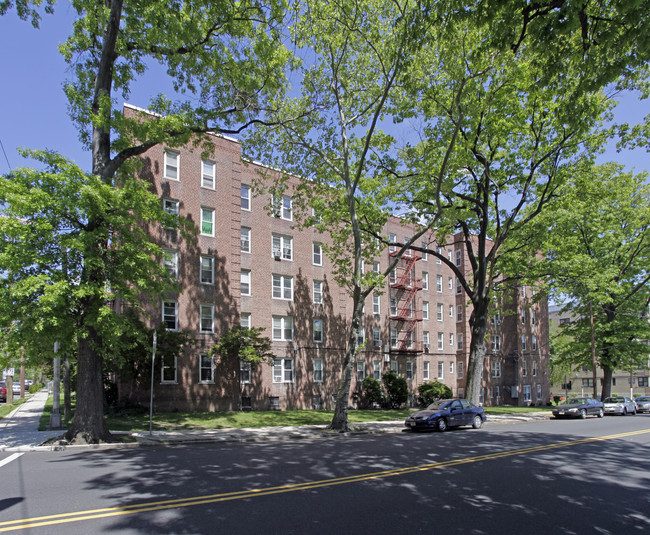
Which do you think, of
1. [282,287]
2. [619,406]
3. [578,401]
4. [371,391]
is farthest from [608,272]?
[282,287]

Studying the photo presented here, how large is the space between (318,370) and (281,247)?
8.74m

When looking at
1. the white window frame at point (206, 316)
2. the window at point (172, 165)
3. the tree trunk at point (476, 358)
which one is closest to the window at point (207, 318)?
the white window frame at point (206, 316)

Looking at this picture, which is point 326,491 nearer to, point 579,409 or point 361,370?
point 579,409

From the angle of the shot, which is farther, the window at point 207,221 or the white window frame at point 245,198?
the white window frame at point 245,198

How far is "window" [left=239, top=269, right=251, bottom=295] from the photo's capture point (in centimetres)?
2875

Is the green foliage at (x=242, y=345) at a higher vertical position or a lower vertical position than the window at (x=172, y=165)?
lower

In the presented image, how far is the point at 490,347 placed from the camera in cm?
4625

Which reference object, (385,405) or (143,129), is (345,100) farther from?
(385,405)

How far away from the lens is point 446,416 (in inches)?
787

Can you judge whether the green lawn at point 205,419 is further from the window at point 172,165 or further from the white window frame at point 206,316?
the window at point 172,165

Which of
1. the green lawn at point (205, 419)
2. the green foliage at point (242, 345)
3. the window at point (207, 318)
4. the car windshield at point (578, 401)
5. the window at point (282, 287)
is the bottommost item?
the car windshield at point (578, 401)

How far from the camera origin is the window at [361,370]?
34.5 meters

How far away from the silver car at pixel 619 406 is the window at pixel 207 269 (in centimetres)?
2953

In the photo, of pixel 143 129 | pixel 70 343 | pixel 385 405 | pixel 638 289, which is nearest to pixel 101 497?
pixel 70 343
